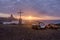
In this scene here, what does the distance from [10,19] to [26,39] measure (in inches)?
2374

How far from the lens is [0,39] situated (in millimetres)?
15664

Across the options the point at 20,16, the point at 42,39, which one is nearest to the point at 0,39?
the point at 42,39

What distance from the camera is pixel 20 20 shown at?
184ft

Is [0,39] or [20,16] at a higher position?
[20,16]

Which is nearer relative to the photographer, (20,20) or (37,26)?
(37,26)

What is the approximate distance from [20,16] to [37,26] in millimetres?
25233

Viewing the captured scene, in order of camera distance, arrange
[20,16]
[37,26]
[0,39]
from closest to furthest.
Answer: [0,39]
[37,26]
[20,16]

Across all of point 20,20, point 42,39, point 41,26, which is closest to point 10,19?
point 20,20

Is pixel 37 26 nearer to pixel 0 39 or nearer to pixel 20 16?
pixel 0 39

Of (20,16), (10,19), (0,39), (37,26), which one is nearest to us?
(0,39)

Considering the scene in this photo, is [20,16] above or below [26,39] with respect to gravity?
above

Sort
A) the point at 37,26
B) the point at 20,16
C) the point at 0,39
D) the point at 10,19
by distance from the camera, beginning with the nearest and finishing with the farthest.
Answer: the point at 0,39 < the point at 37,26 < the point at 20,16 < the point at 10,19

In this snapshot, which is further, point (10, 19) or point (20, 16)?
point (10, 19)

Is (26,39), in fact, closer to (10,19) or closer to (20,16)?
(20,16)
